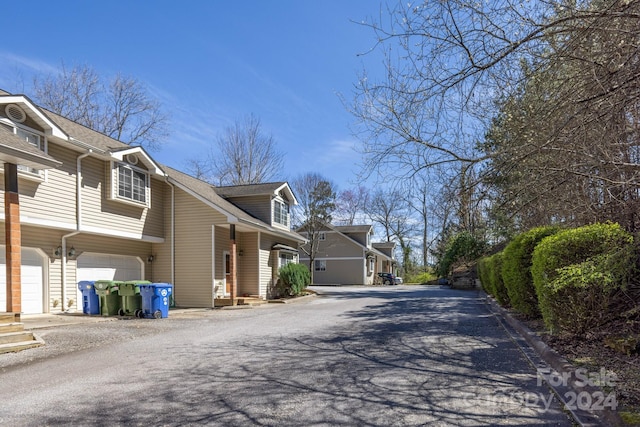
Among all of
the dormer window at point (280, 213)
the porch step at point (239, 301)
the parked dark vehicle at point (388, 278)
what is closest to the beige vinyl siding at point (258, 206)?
the dormer window at point (280, 213)

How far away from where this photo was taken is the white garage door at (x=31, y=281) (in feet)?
38.6

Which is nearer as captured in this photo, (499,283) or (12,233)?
(12,233)

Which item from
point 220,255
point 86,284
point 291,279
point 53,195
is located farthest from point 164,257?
point 291,279

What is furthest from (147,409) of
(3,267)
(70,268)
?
(70,268)

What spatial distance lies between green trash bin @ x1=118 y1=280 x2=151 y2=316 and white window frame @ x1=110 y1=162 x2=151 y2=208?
3.14 m

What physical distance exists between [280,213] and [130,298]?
1014 cm

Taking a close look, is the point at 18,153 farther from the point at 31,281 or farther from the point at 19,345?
the point at 31,281

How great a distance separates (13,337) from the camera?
25.7 feet

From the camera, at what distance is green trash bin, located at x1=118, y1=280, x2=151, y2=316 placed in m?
12.7

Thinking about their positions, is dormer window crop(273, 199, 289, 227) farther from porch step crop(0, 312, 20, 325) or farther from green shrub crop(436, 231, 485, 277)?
green shrub crop(436, 231, 485, 277)

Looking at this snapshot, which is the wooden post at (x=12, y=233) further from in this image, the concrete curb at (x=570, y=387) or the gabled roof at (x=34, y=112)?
the concrete curb at (x=570, y=387)

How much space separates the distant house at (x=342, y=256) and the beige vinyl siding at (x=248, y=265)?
21.6m

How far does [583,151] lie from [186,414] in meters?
5.41

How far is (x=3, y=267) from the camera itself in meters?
11.4
